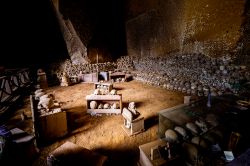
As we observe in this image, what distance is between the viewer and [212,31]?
6676mm

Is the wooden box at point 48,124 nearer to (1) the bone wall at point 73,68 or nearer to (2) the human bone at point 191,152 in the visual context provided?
(2) the human bone at point 191,152

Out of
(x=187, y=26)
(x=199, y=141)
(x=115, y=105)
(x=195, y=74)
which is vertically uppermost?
(x=187, y=26)

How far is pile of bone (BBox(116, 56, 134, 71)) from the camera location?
11781 millimetres

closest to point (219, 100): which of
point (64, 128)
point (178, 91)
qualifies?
point (178, 91)

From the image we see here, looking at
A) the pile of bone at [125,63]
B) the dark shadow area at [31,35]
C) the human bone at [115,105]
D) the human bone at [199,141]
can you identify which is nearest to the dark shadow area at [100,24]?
the pile of bone at [125,63]

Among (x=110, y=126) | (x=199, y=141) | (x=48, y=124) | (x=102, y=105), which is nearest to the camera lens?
(x=199, y=141)

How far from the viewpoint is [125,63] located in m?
12.1

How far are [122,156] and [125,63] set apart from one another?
9044 mm

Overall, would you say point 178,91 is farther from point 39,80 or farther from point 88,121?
point 39,80

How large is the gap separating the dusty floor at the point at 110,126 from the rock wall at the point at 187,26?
249 cm

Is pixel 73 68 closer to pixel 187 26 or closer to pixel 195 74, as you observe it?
pixel 187 26

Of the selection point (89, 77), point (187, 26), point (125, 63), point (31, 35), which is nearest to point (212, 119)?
point (187, 26)

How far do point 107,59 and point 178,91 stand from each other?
253 inches

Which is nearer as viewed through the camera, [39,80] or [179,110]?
[179,110]
